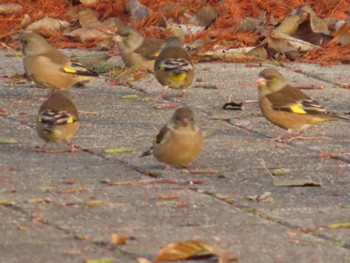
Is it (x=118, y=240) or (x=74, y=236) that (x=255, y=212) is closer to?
(x=118, y=240)

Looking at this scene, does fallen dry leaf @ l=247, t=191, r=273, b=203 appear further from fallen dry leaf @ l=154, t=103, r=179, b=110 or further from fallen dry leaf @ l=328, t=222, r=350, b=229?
fallen dry leaf @ l=154, t=103, r=179, b=110

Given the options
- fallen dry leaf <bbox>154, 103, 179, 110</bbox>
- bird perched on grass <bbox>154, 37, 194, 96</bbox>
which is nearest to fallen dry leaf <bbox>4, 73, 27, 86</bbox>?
bird perched on grass <bbox>154, 37, 194, 96</bbox>

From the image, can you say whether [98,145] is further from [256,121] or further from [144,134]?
[256,121]

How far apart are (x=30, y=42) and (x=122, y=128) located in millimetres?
2477

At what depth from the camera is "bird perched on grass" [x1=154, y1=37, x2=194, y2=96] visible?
37.7ft

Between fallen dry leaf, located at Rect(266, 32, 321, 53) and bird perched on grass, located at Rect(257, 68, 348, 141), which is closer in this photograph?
bird perched on grass, located at Rect(257, 68, 348, 141)

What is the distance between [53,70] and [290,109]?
278 centimetres

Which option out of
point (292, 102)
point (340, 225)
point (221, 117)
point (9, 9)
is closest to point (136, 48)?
point (221, 117)

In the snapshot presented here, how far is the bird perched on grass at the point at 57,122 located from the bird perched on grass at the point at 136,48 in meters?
3.19

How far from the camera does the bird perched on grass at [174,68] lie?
37.7 ft

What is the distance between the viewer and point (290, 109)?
10164mm

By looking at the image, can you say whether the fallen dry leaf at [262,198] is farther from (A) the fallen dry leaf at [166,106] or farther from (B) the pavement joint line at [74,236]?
(A) the fallen dry leaf at [166,106]

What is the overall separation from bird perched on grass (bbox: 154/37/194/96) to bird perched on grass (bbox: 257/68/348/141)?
1.27 m

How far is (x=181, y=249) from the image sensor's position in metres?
6.19
